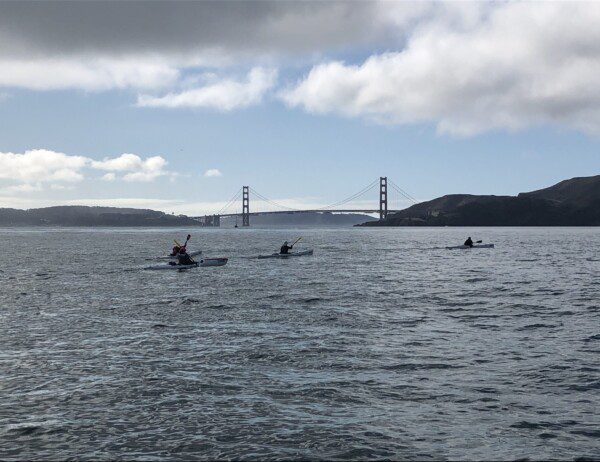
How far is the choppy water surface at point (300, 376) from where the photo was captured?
37.5ft

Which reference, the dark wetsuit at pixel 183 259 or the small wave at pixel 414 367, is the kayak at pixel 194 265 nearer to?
the dark wetsuit at pixel 183 259

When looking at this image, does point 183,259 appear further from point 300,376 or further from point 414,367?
point 414,367

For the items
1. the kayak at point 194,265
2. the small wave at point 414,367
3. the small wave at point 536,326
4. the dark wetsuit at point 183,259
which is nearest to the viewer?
the small wave at point 414,367

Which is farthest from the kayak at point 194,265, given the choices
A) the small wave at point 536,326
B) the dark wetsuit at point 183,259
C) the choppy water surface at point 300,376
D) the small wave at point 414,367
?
the small wave at point 414,367

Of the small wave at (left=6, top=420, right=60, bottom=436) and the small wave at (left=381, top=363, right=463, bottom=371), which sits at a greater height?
the small wave at (left=381, top=363, right=463, bottom=371)

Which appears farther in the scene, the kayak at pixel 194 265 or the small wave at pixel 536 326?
the kayak at pixel 194 265

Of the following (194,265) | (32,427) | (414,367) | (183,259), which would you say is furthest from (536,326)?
(194,265)

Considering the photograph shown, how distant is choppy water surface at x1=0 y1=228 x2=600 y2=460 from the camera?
11.4 m

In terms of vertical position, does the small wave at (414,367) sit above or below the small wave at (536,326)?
below

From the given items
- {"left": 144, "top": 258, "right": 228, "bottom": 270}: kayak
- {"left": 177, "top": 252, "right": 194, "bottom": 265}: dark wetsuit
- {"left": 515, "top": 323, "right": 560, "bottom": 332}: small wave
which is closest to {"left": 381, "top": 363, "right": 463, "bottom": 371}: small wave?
{"left": 515, "top": 323, "right": 560, "bottom": 332}: small wave

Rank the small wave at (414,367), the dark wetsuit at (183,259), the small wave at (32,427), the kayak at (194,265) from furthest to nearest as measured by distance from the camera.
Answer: the dark wetsuit at (183,259), the kayak at (194,265), the small wave at (414,367), the small wave at (32,427)

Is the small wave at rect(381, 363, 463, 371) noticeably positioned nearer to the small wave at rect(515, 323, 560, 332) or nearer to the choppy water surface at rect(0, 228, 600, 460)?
the choppy water surface at rect(0, 228, 600, 460)

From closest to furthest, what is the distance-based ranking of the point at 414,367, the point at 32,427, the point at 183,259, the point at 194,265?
1. the point at 32,427
2. the point at 414,367
3. the point at 183,259
4. the point at 194,265

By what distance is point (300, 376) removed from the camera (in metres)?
15.9
